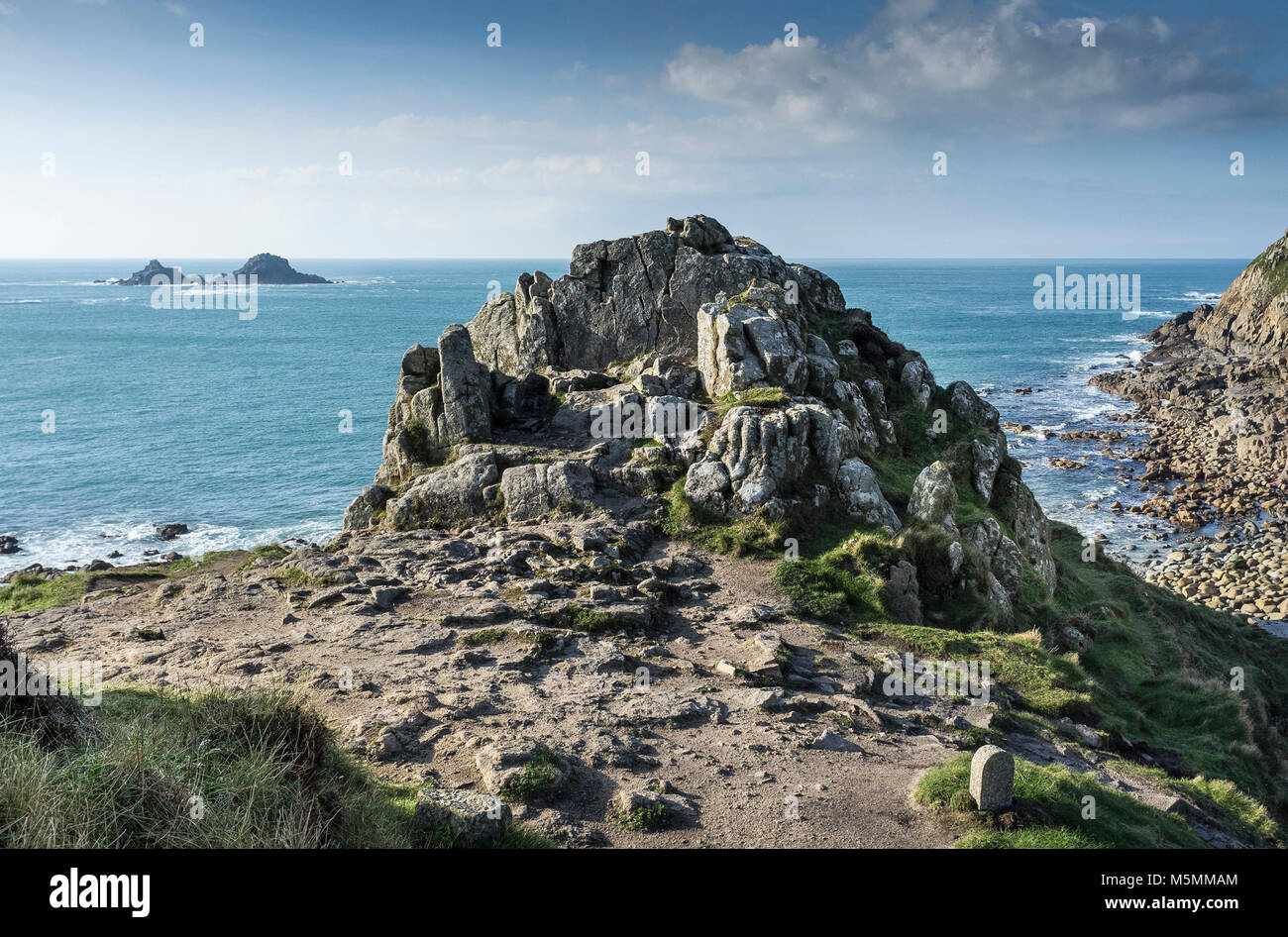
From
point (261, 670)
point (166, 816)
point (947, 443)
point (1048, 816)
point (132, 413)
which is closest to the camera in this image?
point (166, 816)

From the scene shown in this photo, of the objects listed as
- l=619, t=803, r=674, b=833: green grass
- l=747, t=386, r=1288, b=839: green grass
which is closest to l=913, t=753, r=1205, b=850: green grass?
l=747, t=386, r=1288, b=839: green grass

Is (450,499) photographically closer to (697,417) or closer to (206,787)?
(697,417)

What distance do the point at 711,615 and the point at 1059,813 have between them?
974cm

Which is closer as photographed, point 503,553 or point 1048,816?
point 1048,816

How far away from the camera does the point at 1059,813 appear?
42.1ft

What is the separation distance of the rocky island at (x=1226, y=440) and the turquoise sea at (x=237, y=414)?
14.0 feet

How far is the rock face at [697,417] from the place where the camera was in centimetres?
2547

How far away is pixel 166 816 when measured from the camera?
9.04 m

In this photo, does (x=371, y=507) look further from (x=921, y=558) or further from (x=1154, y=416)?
(x=1154, y=416)

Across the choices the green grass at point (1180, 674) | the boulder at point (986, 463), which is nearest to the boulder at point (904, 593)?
the green grass at point (1180, 674)

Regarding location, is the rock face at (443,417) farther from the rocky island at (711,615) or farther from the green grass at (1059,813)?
the green grass at (1059,813)

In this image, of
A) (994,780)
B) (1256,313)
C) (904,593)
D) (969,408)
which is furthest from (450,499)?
(1256,313)
